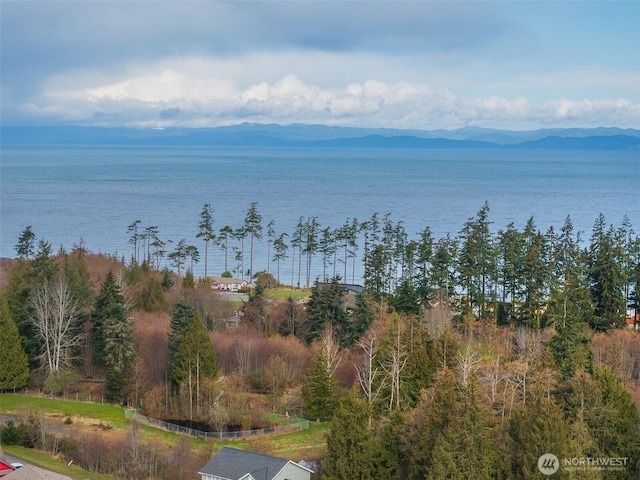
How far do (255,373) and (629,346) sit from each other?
19.5m

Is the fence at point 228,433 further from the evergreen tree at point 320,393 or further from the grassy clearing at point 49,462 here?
the grassy clearing at point 49,462

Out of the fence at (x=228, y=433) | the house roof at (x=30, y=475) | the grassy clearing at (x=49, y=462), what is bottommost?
the fence at (x=228, y=433)

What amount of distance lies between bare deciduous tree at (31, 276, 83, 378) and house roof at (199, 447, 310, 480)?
56.2ft

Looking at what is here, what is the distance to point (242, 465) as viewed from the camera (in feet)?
92.0

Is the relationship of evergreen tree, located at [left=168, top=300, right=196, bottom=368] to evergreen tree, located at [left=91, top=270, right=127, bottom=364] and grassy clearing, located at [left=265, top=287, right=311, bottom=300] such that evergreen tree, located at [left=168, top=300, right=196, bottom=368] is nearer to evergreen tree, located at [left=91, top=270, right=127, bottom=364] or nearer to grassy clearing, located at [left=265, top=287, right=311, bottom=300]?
evergreen tree, located at [left=91, top=270, right=127, bottom=364]

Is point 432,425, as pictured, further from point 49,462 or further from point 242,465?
point 49,462

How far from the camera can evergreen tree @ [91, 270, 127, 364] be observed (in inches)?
1716

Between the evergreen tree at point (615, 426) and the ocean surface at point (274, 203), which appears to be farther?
the ocean surface at point (274, 203)

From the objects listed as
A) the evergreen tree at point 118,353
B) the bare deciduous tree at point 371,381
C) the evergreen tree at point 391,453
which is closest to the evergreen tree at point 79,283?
the evergreen tree at point 118,353

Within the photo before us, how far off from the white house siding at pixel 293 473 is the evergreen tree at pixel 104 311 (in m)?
18.2

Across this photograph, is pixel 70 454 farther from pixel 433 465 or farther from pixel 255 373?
pixel 433 465

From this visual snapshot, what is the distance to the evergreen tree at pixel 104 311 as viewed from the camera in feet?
143

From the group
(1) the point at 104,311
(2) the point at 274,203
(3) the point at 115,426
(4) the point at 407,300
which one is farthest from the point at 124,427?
(2) the point at 274,203

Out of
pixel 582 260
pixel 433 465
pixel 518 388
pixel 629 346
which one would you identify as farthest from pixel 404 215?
pixel 433 465
